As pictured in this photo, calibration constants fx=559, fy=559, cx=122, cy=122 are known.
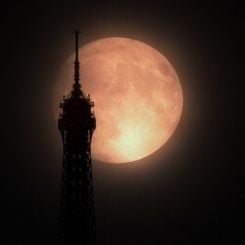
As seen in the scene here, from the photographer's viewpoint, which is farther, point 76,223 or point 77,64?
point 77,64

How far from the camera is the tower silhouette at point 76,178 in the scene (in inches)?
2157

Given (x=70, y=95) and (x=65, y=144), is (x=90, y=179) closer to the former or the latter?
(x=65, y=144)

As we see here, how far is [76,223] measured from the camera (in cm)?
5494

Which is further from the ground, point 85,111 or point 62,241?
point 85,111

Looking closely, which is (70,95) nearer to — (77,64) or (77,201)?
(77,64)

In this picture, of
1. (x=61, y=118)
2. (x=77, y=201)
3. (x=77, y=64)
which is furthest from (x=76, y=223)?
(x=77, y=64)

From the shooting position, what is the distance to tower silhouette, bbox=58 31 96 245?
54.8 metres

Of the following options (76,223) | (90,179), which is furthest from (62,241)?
(90,179)

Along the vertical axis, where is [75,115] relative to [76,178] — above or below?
above

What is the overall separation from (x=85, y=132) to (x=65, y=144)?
2.36 meters

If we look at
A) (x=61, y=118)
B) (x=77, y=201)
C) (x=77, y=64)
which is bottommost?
(x=77, y=201)

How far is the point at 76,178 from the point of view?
5506 centimetres

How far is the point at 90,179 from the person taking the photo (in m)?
55.5

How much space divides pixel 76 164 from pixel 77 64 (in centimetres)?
1083
